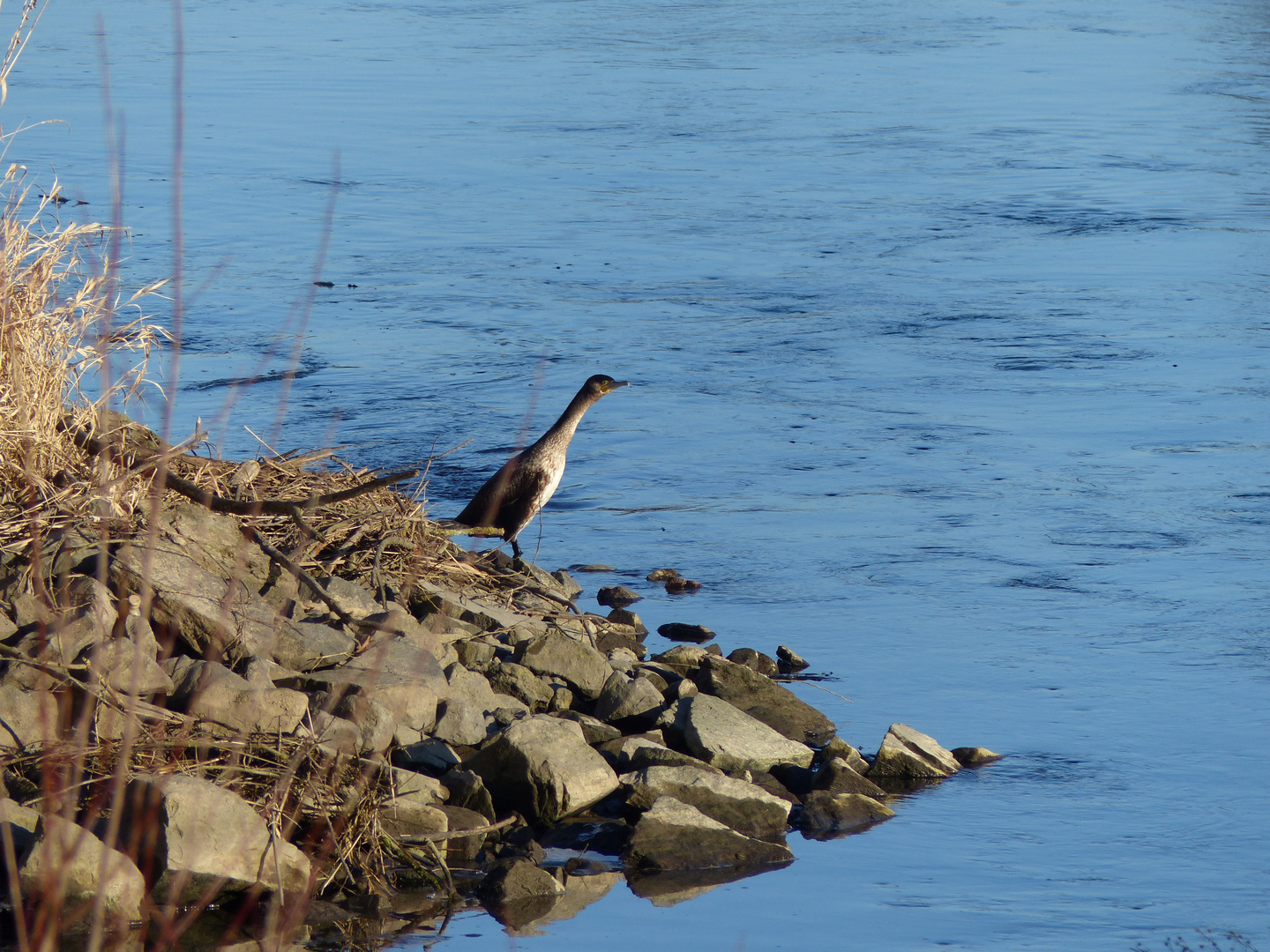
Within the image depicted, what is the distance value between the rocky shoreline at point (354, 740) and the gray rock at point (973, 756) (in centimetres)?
1

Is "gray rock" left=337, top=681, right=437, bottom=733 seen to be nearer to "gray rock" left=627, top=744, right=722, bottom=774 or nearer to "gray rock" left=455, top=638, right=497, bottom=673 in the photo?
"gray rock" left=455, top=638, right=497, bottom=673

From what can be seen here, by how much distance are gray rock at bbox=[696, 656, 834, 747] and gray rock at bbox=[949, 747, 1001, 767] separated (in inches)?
19.4

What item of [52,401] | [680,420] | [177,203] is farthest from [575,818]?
[680,420]

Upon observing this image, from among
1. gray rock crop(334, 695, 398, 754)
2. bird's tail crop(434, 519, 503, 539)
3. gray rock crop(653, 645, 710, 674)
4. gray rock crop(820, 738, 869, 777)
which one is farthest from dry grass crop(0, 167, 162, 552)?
gray rock crop(820, 738, 869, 777)

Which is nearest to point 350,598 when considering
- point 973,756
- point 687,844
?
point 687,844

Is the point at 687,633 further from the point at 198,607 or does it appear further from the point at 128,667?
the point at 128,667

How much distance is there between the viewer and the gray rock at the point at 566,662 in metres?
6.13

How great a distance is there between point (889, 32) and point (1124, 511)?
23707 mm

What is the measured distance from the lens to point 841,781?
18.7 ft

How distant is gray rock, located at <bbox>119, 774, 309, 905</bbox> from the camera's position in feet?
14.6

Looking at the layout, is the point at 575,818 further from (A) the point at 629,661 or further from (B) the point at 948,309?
(B) the point at 948,309

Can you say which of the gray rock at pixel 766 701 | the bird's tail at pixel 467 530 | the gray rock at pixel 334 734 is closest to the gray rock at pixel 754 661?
the gray rock at pixel 766 701

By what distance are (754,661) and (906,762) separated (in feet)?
3.48

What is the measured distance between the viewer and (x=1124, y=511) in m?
8.80
